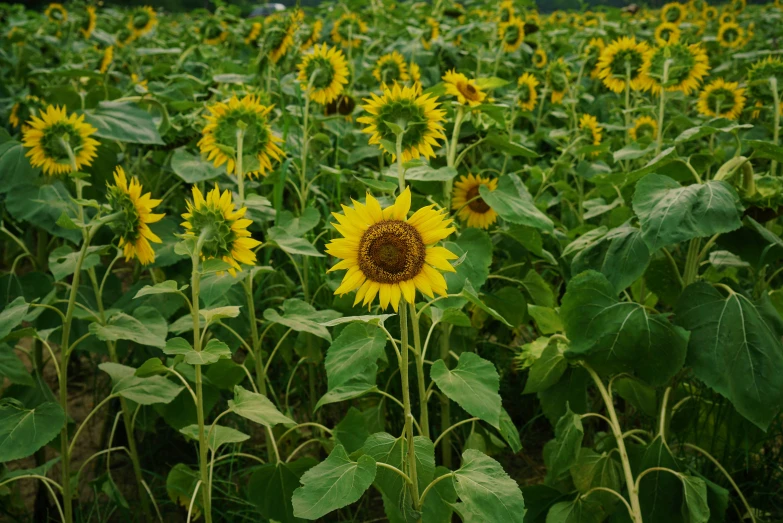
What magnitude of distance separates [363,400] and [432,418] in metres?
0.20

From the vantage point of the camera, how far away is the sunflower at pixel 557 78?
10.9ft

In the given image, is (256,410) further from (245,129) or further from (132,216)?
(245,129)

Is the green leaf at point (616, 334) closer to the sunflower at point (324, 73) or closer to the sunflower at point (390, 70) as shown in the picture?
the sunflower at point (324, 73)

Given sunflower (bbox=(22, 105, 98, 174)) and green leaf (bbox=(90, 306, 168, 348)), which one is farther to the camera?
sunflower (bbox=(22, 105, 98, 174))

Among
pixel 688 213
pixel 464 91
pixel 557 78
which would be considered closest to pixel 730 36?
pixel 557 78

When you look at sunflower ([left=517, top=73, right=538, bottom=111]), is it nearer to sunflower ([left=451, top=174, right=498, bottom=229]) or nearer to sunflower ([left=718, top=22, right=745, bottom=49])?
sunflower ([left=451, top=174, right=498, bottom=229])

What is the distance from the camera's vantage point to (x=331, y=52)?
242cm

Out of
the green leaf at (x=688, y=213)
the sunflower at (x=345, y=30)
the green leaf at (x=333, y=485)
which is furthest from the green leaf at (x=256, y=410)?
the sunflower at (x=345, y=30)

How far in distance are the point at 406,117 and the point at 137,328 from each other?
736 millimetres

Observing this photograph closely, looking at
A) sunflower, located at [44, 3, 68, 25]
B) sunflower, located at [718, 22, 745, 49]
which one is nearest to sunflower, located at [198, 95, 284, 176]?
sunflower, located at [718, 22, 745, 49]

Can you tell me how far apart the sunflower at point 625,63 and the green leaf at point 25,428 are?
2.36 m

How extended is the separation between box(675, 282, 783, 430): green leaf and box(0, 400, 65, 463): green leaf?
128cm

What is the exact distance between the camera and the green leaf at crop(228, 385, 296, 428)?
53.7 inches

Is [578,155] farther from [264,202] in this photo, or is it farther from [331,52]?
[264,202]
